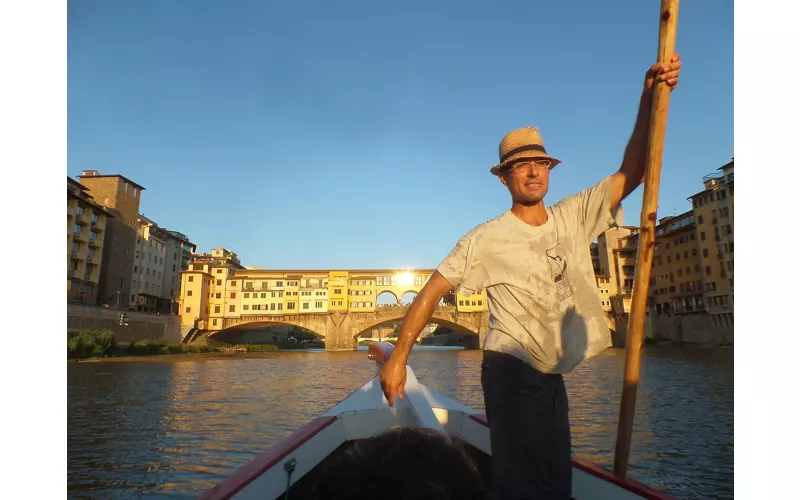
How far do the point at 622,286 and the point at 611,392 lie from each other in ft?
155

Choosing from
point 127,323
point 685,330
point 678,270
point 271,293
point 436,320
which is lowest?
point 685,330

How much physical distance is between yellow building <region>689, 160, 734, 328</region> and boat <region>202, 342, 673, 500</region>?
4912cm

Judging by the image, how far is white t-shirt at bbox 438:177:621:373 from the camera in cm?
178

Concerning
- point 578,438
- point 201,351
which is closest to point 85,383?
point 578,438

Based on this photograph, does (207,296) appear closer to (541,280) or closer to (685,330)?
(685,330)

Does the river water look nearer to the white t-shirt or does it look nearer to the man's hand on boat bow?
the man's hand on boat bow

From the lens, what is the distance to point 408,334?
1834mm

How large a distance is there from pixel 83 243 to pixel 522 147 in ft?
178

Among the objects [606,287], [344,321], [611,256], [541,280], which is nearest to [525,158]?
[541,280]

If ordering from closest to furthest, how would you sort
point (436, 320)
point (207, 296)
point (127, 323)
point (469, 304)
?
point (127, 323) < point (436, 320) < point (469, 304) < point (207, 296)

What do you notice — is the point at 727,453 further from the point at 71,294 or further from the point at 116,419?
the point at 71,294

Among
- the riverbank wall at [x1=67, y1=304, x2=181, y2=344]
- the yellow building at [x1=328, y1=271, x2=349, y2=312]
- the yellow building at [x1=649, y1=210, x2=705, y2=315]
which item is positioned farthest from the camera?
the yellow building at [x1=328, y1=271, x2=349, y2=312]

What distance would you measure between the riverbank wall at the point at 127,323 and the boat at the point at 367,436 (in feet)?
129

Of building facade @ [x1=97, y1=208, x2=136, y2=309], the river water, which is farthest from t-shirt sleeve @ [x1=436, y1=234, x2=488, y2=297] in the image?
building facade @ [x1=97, y1=208, x2=136, y2=309]
